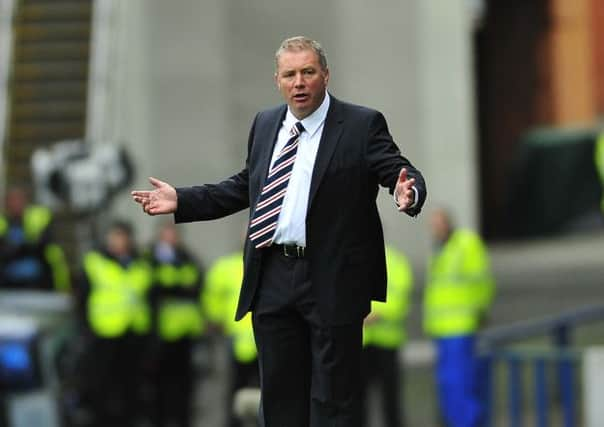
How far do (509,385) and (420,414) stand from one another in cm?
402

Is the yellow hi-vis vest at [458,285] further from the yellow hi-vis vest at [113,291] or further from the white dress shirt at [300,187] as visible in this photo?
the white dress shirt at [300,187]

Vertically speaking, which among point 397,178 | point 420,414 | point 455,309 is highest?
point 397,178

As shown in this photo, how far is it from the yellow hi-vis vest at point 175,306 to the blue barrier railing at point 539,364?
136 inches

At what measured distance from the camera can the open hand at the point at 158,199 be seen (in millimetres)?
6598

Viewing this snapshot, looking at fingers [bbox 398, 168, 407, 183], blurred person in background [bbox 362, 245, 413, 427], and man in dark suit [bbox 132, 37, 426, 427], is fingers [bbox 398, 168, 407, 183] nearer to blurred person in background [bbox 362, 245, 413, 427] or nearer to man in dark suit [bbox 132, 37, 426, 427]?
man in dark suit [bbox 132, 37, 426, 427]

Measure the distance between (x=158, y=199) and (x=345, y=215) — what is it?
0.69 meters

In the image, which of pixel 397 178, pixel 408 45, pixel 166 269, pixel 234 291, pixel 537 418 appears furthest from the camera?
pixel 408 45

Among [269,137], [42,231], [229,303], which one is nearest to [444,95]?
[42,231]

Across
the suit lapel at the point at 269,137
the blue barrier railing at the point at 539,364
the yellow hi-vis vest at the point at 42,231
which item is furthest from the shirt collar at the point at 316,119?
the yellow hi-vis vest at the point at 42,231

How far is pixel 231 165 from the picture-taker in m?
21.3

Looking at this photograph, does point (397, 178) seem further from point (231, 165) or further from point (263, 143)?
point (231, 165)

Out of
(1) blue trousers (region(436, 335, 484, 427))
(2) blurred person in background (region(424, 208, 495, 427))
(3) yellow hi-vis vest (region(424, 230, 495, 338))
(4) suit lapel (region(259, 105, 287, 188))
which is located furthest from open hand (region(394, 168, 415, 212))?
(3) yellow hi-vis vest (region(424, 230, 495, 338))

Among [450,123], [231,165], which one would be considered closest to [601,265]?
[450,123]

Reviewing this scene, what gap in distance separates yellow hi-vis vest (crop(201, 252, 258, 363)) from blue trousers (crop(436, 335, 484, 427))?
1720 mm
